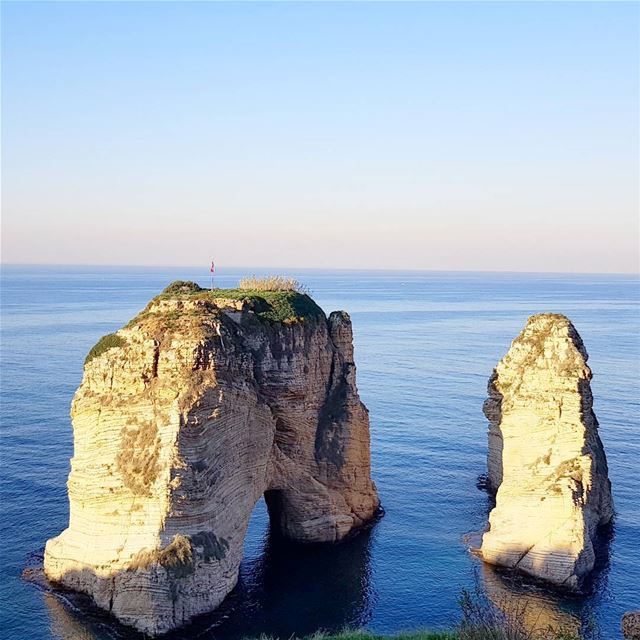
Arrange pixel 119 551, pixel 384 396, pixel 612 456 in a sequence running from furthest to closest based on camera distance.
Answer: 1. pixel 384 396
2. pixel 612 456
3. pixel 119 551

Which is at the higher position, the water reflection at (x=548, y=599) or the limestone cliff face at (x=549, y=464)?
the limestone cliff face at (x=549, y=464)

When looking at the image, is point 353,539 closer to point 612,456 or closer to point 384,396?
point 612,456

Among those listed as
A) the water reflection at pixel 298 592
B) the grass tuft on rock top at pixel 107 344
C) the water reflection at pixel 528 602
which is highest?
the grass tuft on rock top at pixel 107 344

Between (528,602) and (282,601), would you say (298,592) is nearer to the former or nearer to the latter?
(282,601)

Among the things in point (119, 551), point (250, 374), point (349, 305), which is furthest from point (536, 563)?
point (349, 305)

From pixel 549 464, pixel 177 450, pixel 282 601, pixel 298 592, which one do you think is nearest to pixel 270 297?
pixel 177 450

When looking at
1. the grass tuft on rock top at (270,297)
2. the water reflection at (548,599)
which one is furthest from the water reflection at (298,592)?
the grass tuft on rock top at (270,297)

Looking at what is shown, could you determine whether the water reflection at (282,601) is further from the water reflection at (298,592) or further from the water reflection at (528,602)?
the water reflection at (528,602)
